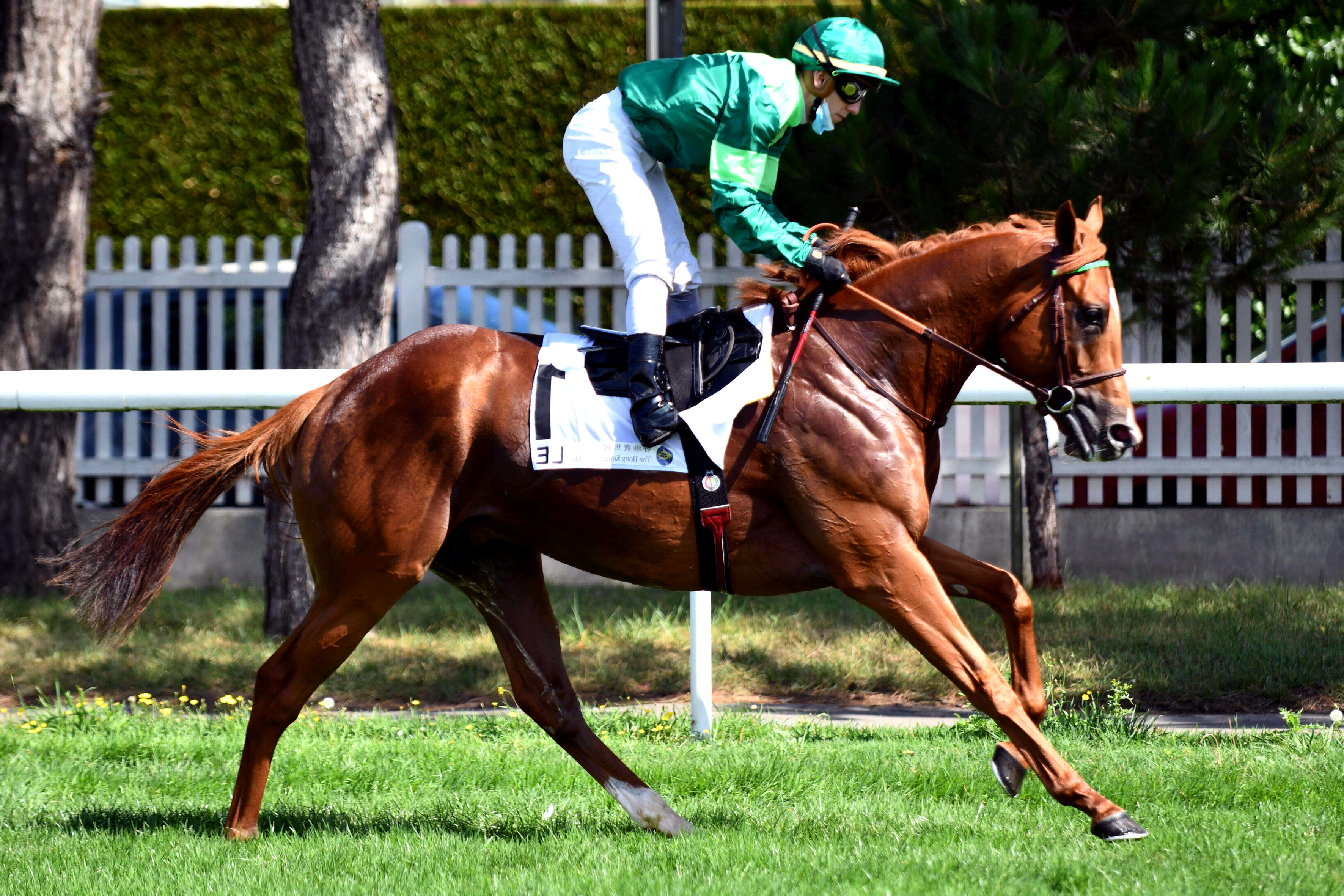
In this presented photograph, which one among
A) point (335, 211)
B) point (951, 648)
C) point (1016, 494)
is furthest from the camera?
point (1016, 494)

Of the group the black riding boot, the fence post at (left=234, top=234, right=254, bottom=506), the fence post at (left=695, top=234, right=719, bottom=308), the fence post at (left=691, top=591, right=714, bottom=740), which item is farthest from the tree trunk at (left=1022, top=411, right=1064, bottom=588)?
the fence post at (left=234, top=234, right=254, bottom=506)

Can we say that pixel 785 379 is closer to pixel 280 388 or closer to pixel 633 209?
pixel 633 209

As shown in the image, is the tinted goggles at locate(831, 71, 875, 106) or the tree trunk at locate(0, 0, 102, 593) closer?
the tinted goggles at locate(831, 71, 875, 106)

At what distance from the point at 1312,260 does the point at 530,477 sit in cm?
617

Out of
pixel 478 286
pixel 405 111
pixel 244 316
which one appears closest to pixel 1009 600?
pixel 478 286

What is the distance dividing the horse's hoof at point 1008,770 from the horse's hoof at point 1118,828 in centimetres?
24

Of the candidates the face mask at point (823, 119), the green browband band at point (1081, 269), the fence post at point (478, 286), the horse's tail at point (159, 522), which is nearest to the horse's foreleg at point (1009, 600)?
the green browband band at point (1081, 269)

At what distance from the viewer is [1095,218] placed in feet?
13.0

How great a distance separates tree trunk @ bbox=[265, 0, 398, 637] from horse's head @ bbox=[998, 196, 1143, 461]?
4383mm

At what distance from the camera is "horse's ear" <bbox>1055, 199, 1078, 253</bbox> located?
3.82m

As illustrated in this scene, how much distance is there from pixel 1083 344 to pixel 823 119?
1.07 m

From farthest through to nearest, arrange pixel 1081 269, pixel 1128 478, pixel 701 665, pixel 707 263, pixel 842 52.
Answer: pixel 707 263 < pixel 1128 478 < pixel 701 665 < pixel 842 52 < pixel 1081 269

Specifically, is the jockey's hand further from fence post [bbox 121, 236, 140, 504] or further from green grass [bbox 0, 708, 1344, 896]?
fence post [bbox 121, 236, 140, 504]

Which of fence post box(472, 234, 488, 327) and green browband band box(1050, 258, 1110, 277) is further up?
fence post box(472, 234, 488, 327)
